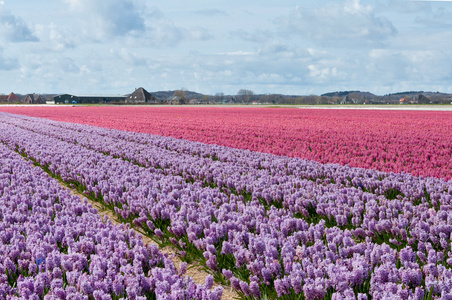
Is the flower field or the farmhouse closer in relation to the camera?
the flower field

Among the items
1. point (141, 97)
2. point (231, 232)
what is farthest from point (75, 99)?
point (231, 232)

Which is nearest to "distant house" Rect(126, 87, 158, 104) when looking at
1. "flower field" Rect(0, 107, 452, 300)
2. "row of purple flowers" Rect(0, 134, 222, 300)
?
"flower field" Rect(0, 107, 452, 300)

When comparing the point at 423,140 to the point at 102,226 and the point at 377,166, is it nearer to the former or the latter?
the point at 377,166

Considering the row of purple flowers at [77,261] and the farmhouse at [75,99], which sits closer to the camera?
the row of purple flowers at [77,261]

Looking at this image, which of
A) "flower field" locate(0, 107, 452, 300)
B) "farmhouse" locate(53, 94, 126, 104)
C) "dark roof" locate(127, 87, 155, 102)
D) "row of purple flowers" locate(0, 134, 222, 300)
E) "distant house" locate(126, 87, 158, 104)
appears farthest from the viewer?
"dark roof" locate(127, 87, 155, 102)

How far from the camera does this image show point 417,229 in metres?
5.45

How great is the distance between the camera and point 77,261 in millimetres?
4469

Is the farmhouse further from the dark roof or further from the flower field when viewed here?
the flower field

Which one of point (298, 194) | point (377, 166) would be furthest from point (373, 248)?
point (377, 166)

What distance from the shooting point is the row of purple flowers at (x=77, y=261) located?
388cm

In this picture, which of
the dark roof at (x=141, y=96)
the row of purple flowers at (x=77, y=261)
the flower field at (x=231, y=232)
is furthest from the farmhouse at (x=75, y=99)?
the row of purple flowers at (x=77, y=261)

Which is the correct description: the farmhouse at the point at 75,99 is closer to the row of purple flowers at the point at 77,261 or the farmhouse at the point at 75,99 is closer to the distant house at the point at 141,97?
the distant house at the point at 141,97

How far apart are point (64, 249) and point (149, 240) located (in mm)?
1696

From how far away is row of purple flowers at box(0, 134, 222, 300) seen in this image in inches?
153
